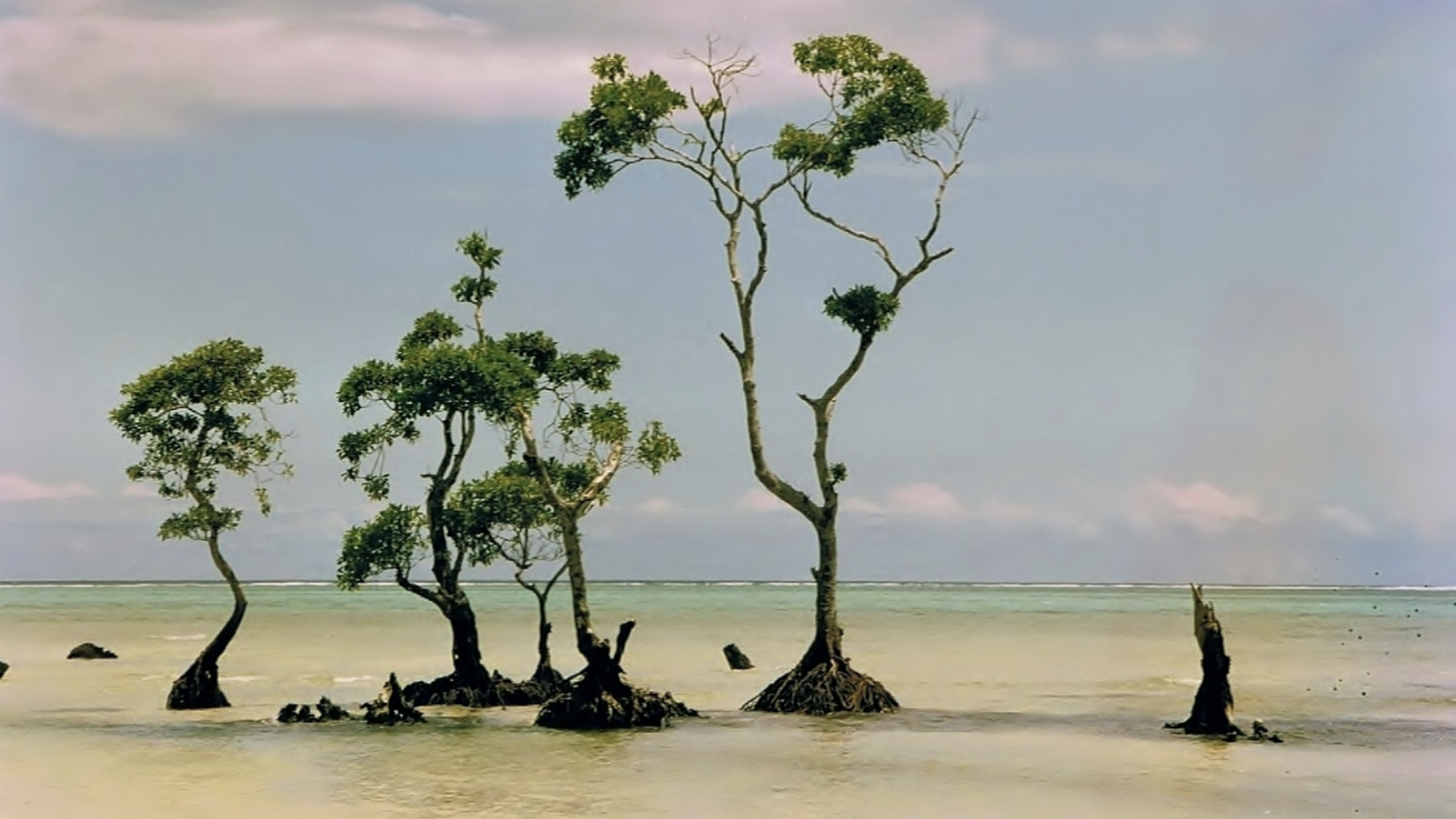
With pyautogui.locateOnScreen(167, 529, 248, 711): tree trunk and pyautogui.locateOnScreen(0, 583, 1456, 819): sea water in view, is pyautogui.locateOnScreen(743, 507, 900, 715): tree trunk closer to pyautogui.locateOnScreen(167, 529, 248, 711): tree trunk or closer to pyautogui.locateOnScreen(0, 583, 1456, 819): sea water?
pyautogui.locateOnScreen(0, 583, 1456, 819): sea water

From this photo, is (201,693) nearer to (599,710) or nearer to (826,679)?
(599,710)

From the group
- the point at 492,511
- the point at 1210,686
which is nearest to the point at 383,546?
the point at 492,511

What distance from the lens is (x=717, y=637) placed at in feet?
240

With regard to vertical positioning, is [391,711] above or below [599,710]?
below

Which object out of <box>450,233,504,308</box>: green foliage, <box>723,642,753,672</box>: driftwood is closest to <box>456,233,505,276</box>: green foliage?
<box>450,233,504,308</box>: green foliage

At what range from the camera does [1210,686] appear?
3105 cm

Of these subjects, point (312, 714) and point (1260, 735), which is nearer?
point (1260, 735)

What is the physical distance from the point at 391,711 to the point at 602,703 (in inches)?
157

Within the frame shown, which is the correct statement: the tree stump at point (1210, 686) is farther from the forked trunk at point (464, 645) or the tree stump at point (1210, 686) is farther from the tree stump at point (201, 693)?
the tree stump at point (201, 693)

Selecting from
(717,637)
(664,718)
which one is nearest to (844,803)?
(664,718)

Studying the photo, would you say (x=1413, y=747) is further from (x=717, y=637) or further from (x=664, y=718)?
(x=717, y=637)

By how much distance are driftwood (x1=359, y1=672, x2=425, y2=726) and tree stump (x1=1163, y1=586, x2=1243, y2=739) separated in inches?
543

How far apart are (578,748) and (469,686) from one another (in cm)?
577

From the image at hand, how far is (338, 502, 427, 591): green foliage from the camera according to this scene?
34.3 m
